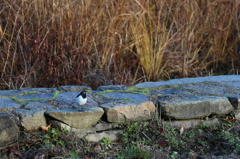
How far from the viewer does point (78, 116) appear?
2768 mm

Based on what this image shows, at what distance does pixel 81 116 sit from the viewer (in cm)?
278

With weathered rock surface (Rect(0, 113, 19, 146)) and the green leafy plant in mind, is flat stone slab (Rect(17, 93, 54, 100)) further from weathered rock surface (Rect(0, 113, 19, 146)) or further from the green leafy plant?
the green leafy plant

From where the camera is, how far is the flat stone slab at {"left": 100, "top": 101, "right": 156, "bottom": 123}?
2.88 meters

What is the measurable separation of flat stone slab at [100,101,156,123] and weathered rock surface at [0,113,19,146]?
2.32ft

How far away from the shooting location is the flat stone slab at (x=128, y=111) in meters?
2.88

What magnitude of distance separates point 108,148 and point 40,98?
787mm

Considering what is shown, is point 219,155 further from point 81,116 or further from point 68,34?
point 68,34

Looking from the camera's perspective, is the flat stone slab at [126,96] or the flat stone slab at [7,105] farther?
the flat stone slab at [126,96]

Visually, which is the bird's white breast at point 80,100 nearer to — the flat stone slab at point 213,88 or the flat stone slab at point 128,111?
the flat stone slab at point 128,111

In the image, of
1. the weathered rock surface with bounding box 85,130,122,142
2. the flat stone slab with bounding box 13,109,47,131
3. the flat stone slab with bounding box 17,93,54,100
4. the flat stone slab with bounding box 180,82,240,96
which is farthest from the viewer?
the flat stone slab with bounding box 180,82,240,96

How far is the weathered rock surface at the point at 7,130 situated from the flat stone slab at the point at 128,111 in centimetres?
71

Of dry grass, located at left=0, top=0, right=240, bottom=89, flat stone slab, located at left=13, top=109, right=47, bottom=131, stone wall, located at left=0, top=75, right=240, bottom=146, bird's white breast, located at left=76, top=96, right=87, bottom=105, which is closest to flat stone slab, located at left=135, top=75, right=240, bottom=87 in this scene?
stone wall, located at left=0, top=75, right=240, bottom=146

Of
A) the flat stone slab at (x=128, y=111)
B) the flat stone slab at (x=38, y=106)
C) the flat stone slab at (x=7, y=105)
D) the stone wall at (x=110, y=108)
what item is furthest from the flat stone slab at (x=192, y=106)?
the flat stone slab at (x=7, y=105)

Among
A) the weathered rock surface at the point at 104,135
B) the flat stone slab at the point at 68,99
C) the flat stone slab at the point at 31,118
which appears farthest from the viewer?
the flat stone slab at the point at 68,99
